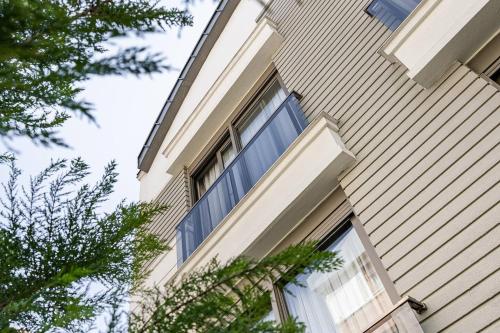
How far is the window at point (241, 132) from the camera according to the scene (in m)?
6.77

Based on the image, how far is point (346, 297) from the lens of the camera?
3576 mm

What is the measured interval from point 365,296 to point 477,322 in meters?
0.99

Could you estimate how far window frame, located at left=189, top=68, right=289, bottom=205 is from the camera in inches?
275

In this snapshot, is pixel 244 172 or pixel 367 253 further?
pixel 244 172

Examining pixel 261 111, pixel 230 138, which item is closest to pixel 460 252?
pixel 261 111

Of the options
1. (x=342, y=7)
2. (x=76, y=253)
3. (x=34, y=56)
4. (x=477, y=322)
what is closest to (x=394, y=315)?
(x=477, y=322)

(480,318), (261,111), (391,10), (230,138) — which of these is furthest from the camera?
(230,138)

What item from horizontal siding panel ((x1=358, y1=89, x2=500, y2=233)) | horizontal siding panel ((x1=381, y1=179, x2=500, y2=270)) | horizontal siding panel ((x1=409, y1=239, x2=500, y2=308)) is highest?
horizontal siding panel ((x1=358, y1=89, x2=500, y2=233))

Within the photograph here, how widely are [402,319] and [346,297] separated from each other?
0.80m

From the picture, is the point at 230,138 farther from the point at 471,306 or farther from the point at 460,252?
the point at 471,306

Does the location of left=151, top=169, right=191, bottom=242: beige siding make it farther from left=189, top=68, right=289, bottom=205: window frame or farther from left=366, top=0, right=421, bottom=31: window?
left=366, top=0, right=421, bottom=31: window

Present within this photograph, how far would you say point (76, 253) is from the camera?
260 centimetres

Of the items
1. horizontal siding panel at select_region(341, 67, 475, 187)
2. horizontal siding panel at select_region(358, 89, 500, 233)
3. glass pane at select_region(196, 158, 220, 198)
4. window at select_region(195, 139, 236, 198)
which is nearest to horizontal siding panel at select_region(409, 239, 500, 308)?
horizontal siding panel at select_region(358, 89, 500, 233)

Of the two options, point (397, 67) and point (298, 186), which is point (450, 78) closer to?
point (397, 67)
